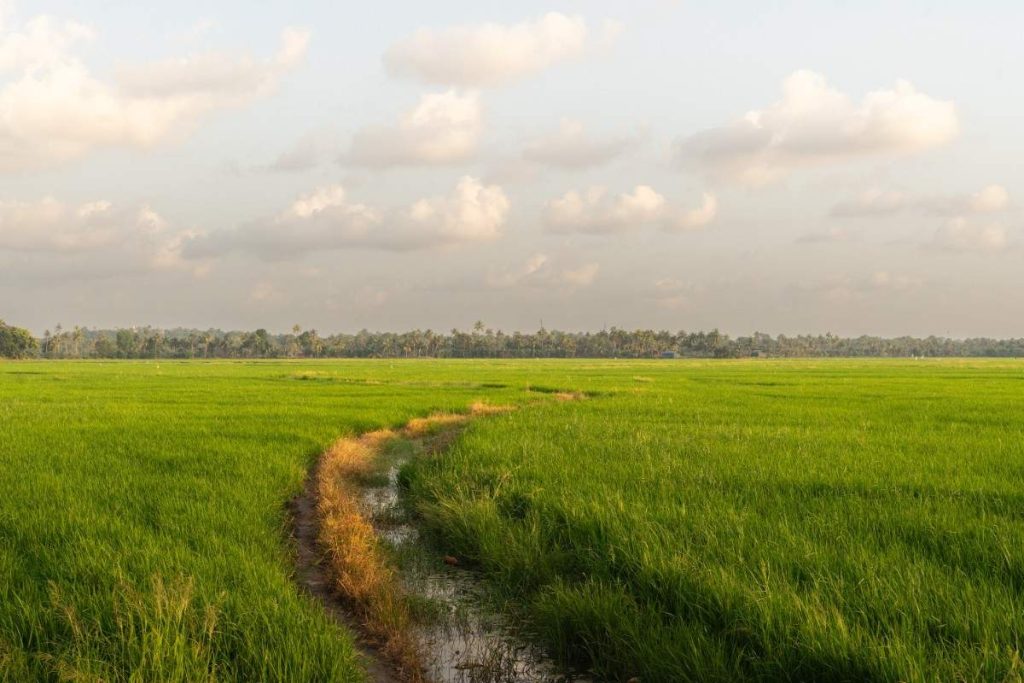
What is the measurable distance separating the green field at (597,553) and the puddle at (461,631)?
20cm

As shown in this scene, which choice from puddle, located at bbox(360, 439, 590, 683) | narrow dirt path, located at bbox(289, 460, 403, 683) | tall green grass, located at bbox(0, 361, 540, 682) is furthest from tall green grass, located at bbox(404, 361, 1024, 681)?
tall green grass, located at bbox(0, 361, 540, 682)

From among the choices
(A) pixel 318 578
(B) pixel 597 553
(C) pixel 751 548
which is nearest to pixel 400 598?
(A) pixel 318 578

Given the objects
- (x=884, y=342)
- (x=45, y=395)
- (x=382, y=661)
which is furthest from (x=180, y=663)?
(x=884, y=342)

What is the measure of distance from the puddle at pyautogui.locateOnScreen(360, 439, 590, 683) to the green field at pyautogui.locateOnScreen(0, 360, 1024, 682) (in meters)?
0.20

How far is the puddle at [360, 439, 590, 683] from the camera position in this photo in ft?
13.9

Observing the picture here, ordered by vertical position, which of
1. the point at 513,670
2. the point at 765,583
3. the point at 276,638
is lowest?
the point at 513,670

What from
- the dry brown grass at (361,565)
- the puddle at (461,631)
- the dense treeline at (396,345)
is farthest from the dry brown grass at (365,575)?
the dense treeline at (396,345)

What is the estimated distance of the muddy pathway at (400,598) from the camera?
4285mm

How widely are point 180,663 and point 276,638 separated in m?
0.56

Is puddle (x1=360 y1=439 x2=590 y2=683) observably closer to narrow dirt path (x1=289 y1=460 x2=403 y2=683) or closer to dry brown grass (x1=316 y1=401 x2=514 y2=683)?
dry brown grass (x1=316 y1=401 x2=514 y2=683)

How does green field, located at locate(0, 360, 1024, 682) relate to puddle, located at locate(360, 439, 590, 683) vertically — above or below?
above

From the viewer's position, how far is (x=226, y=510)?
6660 mm

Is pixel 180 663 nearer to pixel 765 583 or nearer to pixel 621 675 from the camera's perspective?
pixel 621 675

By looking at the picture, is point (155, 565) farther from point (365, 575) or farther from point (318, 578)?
point (365, 575)
